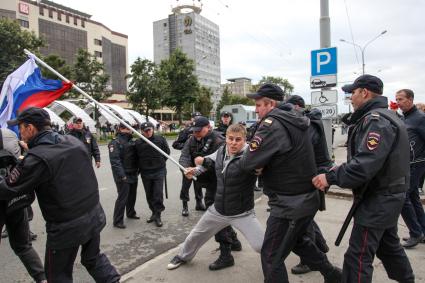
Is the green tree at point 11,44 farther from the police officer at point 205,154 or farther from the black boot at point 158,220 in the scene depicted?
the police officer at point 205,154

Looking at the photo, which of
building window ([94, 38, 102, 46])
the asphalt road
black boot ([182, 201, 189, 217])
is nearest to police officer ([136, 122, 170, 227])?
the asphalt road

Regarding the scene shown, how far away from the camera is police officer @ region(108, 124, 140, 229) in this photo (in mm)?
6152

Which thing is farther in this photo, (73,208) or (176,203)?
(176,203)

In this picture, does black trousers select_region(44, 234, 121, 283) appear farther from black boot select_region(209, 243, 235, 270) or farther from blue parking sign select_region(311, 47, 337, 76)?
blue parking sign select_region(311, 47, 337, 76)

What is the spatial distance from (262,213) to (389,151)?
4085mm

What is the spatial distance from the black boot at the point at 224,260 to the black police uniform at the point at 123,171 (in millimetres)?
2384

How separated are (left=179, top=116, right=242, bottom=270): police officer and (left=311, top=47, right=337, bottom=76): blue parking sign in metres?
4.27

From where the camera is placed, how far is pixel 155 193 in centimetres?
633

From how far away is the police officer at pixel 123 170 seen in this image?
6.15 meters

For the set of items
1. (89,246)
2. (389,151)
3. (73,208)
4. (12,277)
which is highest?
(389,151)

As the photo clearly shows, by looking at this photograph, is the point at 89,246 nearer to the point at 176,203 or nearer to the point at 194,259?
the point at 194,259

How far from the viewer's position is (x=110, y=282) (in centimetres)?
326

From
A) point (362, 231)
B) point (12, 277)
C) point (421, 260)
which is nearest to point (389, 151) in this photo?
point (362, 231)

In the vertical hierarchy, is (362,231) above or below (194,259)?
above
